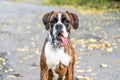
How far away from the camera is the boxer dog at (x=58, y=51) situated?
6539mm

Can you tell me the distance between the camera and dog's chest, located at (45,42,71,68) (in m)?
6.65

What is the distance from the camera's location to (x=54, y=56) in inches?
262

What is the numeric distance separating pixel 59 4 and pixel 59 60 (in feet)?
75.1

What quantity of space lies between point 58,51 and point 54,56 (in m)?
0.10

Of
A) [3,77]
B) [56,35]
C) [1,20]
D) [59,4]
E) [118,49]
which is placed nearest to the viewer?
[56,35]

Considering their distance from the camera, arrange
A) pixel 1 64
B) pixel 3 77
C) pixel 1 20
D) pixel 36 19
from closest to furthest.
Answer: pixel 3 77, pixel 1 64, pixel 1 20, pixel 36 19

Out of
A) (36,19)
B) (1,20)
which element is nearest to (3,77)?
(1,20)

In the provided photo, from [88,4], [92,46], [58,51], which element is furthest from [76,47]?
[88,4]

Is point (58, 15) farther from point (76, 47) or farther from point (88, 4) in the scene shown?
point (88, 4)

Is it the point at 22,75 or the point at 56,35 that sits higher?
the point at 56,35

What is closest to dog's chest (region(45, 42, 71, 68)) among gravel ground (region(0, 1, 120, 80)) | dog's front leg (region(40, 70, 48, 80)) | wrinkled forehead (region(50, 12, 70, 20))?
dog's front leg (region(40, 70, 48, 80))

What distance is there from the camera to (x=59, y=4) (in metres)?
29.4

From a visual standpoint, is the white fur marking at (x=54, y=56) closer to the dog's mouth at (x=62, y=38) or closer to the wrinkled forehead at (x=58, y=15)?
the dog's mouth at (x=62, y=38)

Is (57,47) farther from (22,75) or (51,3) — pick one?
(51,3)
